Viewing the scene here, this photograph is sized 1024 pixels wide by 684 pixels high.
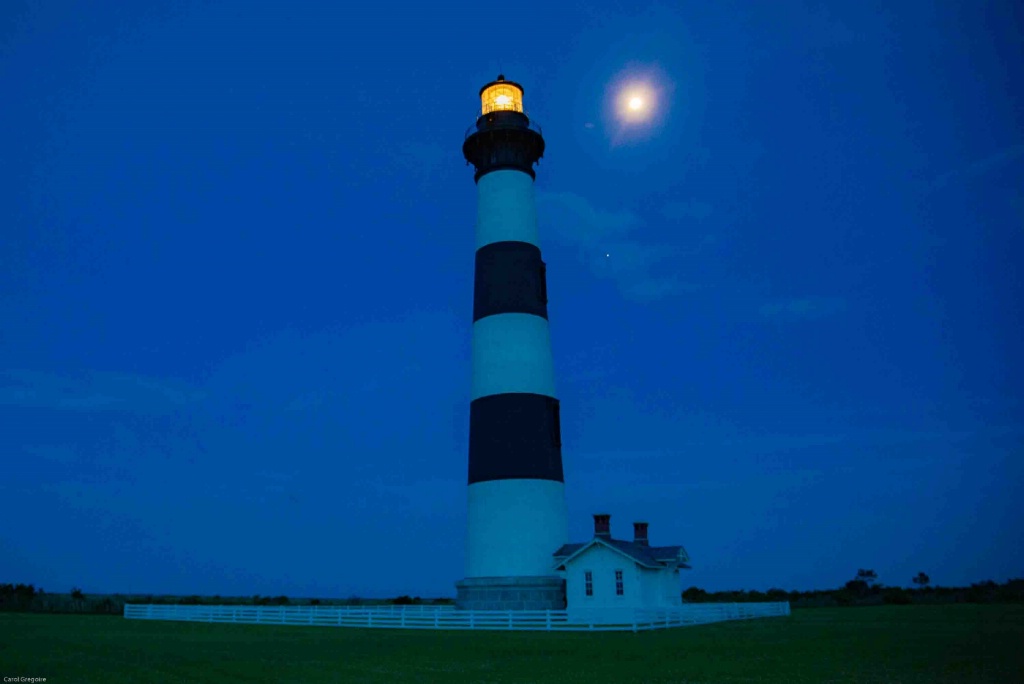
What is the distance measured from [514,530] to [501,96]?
17.3 meters

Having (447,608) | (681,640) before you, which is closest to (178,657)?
(681,640)

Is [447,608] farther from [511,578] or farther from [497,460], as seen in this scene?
[497,460]

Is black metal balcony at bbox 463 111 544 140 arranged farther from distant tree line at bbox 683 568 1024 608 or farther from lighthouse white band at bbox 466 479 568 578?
distant tree line at bbox 683 568 1024 608

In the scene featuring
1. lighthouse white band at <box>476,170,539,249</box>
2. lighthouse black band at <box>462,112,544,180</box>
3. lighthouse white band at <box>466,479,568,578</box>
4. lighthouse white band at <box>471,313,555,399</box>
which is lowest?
lighthouse white band at <box>466,479,568,578</box>

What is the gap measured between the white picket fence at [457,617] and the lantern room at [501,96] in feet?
63.3

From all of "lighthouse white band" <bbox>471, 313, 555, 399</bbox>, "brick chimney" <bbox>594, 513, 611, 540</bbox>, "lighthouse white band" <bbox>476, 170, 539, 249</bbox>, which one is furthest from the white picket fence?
"lighthouse white band" <bbox>476, 170, 539, 249</bbox>

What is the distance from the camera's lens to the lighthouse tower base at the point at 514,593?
26.3 meters

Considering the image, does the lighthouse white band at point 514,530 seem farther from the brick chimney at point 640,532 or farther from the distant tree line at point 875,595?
the distant tree line at point 875,595

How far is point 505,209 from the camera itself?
98.5ft

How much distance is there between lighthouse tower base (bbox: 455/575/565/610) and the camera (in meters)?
26.3

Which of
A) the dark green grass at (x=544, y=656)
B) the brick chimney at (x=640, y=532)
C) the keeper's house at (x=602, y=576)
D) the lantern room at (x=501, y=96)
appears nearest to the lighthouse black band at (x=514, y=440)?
the keeper's house at (x=602, y=576)

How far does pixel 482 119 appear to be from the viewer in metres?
31.3

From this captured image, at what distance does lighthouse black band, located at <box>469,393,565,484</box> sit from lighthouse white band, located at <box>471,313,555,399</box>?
1.30 ft

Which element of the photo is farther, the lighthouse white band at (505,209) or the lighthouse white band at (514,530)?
the lighthouse white band at (505,209)
